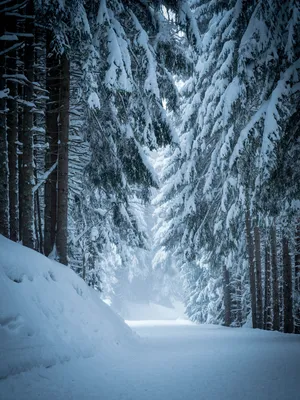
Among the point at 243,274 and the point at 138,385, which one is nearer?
the point at 138,385

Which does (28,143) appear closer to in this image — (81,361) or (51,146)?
(51,146)

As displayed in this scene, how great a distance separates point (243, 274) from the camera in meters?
15.9

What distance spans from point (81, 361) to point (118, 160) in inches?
201

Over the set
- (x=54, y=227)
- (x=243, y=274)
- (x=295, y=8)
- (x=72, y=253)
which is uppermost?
Answer: (x=295, y=8)

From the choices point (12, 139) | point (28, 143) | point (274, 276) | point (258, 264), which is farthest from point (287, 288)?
point (12, 139)

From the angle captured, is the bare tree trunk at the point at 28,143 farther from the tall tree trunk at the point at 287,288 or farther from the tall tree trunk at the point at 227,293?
the tall tree trunk at the point at 227,293

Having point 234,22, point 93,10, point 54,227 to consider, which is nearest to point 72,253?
point 54,227

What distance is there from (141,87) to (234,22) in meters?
3.29

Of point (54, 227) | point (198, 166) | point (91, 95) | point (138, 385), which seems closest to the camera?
point (138, 385)

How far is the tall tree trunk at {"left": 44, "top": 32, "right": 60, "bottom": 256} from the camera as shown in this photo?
7.14 m

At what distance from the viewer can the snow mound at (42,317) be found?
3.41 meters

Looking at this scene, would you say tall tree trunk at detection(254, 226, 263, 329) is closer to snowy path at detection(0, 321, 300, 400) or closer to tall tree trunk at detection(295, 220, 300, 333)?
tall tree trunk at detection(295, 220, 300, 333)

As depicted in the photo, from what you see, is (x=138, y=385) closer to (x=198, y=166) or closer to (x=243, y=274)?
(x=198, y=166)

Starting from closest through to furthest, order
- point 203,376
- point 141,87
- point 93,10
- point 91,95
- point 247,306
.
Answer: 1. point 203,376
2. point 91,95
3. point 93,10
4. point 141,87
5. point 247,306
